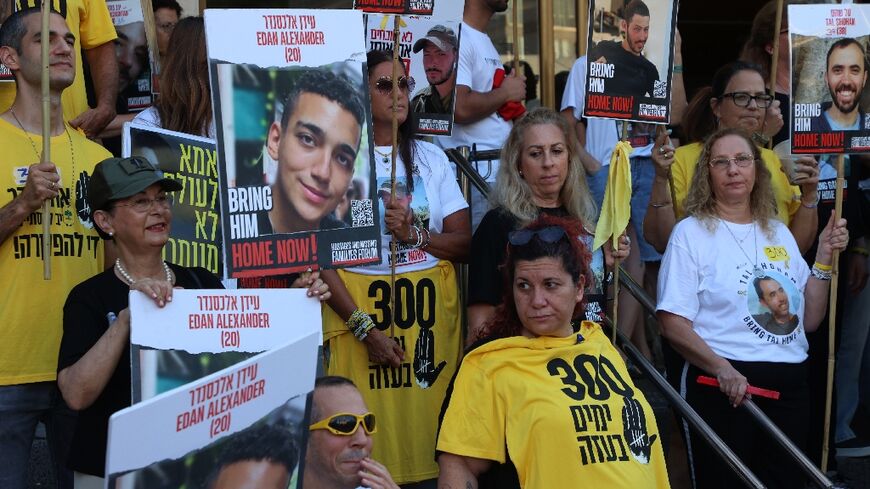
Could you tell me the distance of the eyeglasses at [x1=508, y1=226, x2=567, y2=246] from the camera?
168 inches

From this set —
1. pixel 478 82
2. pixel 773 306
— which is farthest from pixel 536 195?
pixel 478 82

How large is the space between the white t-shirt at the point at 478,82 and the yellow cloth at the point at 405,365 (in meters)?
1.55

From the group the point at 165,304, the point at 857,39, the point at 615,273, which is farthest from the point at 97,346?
the point at 857,39

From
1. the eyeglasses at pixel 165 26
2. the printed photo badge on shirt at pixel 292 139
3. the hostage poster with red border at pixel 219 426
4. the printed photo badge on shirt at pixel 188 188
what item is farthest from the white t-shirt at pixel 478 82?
the hostage poster with red border at pixel 219 426

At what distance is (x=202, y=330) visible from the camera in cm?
369

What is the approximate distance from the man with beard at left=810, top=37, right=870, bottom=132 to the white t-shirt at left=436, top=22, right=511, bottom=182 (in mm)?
1739

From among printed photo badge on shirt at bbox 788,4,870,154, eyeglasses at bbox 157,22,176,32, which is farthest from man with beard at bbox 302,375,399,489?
eyeglasses at bbox 157,22,176,32

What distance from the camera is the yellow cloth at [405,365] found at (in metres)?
5.29

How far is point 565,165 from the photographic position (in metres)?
5.34

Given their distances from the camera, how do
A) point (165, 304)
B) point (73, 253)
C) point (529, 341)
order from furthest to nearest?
point (73, 253) < point (529, 341) < point (165, 304)

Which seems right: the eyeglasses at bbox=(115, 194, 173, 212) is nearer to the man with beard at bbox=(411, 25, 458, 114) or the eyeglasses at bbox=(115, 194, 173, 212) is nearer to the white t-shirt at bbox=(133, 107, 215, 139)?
the white t-shirt at bbox=(133, 107, 215, 139)

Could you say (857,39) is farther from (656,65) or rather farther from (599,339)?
(599,339)

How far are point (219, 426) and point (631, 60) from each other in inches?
133

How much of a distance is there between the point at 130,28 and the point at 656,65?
2493 mm
